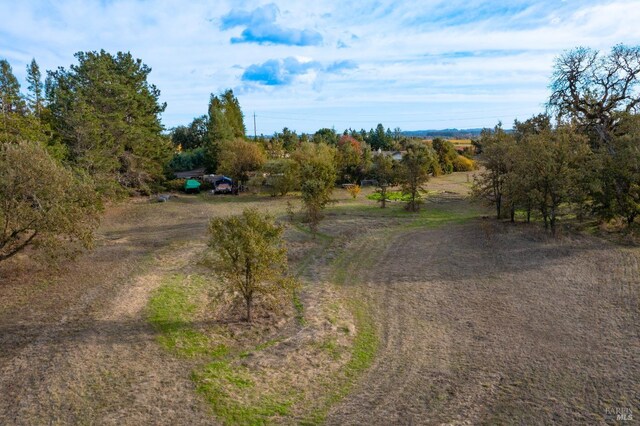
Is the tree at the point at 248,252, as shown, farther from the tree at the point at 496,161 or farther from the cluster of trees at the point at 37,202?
the tree at the point at 496,161

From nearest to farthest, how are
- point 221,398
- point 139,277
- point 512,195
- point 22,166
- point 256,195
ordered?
point 221,398 < point 22,166 < point 139,277 < point 512,195 < point 256,195

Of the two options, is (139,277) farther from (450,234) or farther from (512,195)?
(512,195)

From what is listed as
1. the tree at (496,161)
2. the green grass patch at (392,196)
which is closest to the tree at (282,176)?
the green grass patch at (392,196)

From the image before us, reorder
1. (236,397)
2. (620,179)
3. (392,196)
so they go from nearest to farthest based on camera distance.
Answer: (236,397) → (620,179) → (392,196)

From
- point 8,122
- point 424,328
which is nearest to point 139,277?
point 424,328

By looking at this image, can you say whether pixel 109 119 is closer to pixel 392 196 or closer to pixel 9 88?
pixel 9 88

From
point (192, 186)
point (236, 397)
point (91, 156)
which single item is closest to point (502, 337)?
point (236, 397)
